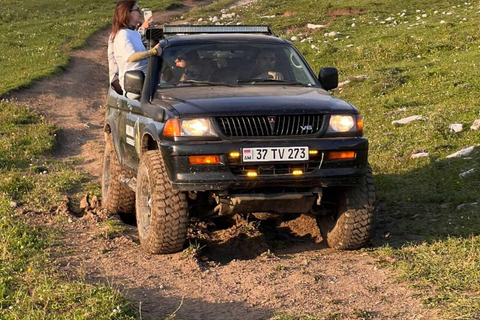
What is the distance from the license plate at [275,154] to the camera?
6.46 meters

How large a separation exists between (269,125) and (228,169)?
499 millimetres

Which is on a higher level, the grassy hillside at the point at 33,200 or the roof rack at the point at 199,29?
the roof rack at the point at 199,29

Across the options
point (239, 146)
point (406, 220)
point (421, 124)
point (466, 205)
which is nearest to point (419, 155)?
point (421, 124)

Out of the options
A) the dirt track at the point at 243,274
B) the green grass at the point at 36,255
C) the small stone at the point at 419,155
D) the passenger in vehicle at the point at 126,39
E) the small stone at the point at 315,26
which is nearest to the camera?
the green grass at the point at 36,255

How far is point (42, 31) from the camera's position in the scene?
3070 cm

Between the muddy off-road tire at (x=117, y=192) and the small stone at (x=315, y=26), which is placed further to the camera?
the small stone at (x=315, y=26)

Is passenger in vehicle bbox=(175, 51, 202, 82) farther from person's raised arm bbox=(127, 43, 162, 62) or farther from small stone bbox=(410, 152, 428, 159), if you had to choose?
small stone bbox=(410, 152, 428, 159)

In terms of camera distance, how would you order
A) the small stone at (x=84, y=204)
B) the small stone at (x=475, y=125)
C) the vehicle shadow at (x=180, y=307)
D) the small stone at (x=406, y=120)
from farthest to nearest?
the small stone at (x=406, y=120)
the small stone at (x=475, y=125)
the small stone at (x=84, y=204)
the vehicle shadow at (x=180, y=307)

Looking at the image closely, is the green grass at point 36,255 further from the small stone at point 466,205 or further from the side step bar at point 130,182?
the small stone at point 466,205

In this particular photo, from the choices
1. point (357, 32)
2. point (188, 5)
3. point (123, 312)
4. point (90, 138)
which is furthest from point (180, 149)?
point (188, 5)

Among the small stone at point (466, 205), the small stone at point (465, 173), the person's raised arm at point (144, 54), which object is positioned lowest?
the small stone at point (465, 173)

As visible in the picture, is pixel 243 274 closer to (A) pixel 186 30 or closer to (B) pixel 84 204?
(A) pixel 186 30

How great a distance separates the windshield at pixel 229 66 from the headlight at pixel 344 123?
3.65 ft

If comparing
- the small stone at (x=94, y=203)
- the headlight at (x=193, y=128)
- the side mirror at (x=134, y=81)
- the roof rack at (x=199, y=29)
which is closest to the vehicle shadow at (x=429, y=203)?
the headlight at (x=193, y=128)
